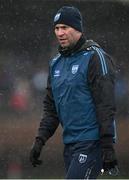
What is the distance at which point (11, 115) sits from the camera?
24.4ft

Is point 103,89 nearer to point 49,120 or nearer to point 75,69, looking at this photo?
point 75,69

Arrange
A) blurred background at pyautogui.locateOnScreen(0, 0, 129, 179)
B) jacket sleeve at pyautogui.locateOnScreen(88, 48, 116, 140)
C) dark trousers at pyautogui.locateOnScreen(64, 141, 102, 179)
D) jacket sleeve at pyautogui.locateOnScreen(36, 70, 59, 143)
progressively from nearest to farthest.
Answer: jacket sleeve at pyautogui.locateOnScreen(88, 48, 116, 140) → dark trousers at pyautogui.locateOnScreen(64, 141, 102, 179) → jacket sleeve at pyautogui.locateOnScreen(36, 70, 59, 143) → blurred background at pyautogui.locateOnScreen(0, 0, 129, 179)

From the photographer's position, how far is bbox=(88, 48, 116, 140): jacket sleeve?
4012mm

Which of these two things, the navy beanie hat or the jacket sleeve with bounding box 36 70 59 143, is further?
the jacket sleeve with bounding box 36 70 59 143

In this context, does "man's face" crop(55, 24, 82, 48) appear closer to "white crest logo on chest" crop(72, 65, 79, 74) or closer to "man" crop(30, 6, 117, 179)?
"man" crop(30, 6, 117, 179)

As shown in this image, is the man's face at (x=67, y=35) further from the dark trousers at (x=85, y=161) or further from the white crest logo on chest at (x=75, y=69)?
the dark trousers at (x=85, y=161)

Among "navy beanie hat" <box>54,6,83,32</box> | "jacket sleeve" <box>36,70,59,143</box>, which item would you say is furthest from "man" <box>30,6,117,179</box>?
"jacket sleeve" <box>36,70,59,143</box>

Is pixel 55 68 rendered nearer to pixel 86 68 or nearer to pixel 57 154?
pixel 86 68

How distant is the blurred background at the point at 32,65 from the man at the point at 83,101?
310cm

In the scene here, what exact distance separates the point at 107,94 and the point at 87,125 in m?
0.23

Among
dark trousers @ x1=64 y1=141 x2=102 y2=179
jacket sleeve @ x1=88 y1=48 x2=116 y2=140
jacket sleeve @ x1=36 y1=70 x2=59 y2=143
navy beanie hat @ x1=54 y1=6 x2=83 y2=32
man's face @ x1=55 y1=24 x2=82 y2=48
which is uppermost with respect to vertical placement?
navy beanie hat @ x1=54 y1=6 x2=83 y2=32

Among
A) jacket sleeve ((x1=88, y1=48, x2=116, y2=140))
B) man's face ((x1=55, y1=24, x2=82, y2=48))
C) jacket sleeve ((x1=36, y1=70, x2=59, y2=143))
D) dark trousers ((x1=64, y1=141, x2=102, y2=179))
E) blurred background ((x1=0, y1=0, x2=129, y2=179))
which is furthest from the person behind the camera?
blurred background ((x1=0, y1=0, x2=129, y2=179))

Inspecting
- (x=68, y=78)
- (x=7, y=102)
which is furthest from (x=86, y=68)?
(x=7, y=102)

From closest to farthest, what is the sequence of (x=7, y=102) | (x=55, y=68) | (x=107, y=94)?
(x=107, y=94) → (x=55, y=68) → (x=7, y=102)
